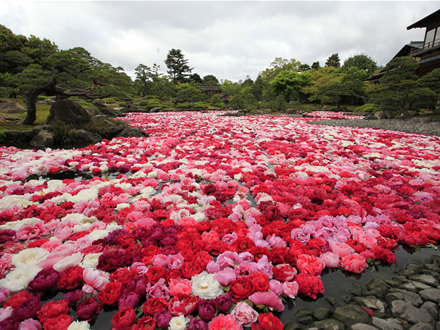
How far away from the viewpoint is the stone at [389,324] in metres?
1.37

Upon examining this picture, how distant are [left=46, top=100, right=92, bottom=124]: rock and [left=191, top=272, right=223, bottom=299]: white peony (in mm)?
9816

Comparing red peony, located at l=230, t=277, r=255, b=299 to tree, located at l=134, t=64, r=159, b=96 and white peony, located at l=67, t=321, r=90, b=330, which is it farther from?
tree, located at l=134, t=64, r=159, b=96

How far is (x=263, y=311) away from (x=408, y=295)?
1140mm

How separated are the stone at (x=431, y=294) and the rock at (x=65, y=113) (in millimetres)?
11043

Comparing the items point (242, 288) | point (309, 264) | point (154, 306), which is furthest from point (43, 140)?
point (309, 264)

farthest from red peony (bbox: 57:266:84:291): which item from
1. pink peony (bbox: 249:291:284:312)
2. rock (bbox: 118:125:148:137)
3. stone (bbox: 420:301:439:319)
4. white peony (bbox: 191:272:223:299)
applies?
rock (bbox: 118:125:148:137)

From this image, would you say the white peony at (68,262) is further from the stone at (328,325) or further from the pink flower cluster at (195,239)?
the stone at (328,325)

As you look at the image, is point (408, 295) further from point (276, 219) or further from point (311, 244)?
point (276, 219)

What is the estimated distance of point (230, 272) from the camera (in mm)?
1731

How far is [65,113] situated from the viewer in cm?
889

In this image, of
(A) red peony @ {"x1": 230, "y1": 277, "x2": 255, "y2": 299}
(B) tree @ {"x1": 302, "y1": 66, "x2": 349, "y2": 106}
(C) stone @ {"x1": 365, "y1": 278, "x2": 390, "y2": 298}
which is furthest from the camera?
(B) tree @ {"x1": 302, "y1": 66, "x2": 349, "y2": 106}

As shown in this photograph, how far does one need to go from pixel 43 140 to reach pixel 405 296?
9.48 meters

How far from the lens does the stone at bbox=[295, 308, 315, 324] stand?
1.50 m

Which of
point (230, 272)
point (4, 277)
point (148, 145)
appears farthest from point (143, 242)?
point (148, 145)
